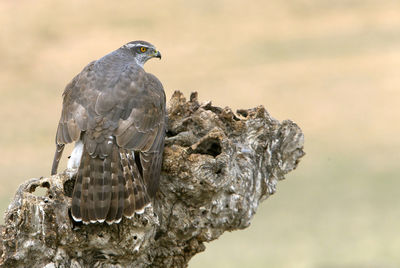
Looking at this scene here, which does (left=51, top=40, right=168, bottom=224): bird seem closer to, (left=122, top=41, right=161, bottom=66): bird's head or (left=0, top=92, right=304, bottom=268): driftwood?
(left=0, top=92, right=304, bottom=268): driftwood

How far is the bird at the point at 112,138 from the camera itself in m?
5.93

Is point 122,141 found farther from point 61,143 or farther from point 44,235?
point 44,235

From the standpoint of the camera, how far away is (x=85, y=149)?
6410mm

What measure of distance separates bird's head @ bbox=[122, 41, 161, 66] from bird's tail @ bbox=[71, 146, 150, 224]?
303 cm

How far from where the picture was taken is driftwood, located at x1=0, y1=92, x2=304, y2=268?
18.9 feet

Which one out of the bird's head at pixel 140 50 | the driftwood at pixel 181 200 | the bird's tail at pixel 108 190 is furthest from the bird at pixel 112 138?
the bird's head at pixel 140 50

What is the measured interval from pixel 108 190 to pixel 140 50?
369cm

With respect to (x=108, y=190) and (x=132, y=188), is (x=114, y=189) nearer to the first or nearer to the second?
(x=108, y=190)

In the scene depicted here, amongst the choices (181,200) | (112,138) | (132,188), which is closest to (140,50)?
(112,138)

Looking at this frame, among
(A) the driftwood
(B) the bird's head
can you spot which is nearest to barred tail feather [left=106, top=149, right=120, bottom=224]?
(A) the driftwood

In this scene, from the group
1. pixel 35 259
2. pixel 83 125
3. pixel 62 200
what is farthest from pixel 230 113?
pixel 35 259

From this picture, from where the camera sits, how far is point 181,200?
6465 mm

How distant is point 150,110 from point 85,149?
3.29ft

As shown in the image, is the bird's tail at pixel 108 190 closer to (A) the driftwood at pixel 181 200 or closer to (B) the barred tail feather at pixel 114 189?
(B) the barred tail feather at pixel 114 189
